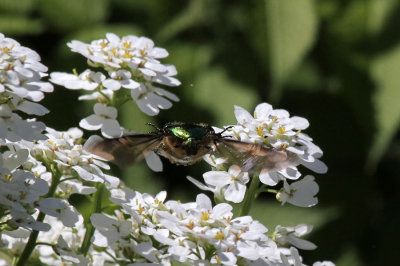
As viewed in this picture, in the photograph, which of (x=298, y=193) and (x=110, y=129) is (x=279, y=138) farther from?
(x=110, y=129)

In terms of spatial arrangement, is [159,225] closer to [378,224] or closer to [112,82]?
[112,82]

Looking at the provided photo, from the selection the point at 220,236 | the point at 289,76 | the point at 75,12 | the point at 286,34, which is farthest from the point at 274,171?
the point at 75,12

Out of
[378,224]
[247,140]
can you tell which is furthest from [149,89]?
[378,224]

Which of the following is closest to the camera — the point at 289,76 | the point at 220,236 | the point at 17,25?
the point at 220,236

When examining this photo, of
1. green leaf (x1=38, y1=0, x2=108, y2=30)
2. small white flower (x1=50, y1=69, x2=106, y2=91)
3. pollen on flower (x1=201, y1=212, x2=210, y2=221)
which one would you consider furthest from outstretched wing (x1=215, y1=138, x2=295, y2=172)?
green leaf (x1=38, y1=0, x2=108, y2=30)

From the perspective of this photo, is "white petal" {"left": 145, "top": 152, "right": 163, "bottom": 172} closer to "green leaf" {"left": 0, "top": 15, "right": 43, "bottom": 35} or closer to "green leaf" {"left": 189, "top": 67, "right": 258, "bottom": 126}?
"green leaf" {"left": 189, "top": 67, "right": 258, "bottom": 126}

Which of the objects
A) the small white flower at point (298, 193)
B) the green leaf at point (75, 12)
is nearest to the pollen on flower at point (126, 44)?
the small white flower at point (298, 193)

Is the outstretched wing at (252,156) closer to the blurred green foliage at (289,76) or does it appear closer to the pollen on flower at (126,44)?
the pollen on flower at (126,44)
